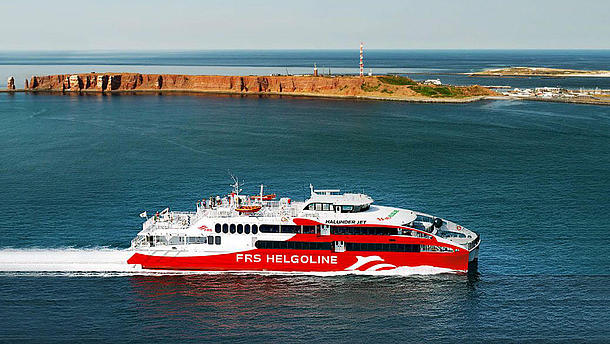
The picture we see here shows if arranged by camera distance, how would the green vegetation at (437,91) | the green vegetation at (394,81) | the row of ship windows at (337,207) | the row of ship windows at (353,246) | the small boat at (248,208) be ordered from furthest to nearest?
1. the green vegetation at (394,81)
2. the green vegetation at (437,91)
3. the small boat at (248,208)
4. the row of ship windows at (337,207)
5. the row of ship windows at (353,246)

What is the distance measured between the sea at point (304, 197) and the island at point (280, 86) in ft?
165

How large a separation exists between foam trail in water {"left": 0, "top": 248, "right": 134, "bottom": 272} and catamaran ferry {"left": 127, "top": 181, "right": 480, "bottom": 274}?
1488 mm

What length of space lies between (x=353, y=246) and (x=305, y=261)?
135 inches

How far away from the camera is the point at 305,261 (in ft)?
137

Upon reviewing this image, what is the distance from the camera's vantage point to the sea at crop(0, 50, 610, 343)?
35094 millimetres

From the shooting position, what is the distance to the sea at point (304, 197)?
35094 mm

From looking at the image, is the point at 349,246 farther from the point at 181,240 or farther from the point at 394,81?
the point at 394,81

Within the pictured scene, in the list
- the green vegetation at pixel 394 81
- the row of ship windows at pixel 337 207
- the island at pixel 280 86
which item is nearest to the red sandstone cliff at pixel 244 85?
the island at pixel 280 86

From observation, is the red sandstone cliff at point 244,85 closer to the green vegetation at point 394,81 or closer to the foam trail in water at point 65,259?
the green vegetation at point 394,81

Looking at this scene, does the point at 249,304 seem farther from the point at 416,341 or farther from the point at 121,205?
the point at 121,205

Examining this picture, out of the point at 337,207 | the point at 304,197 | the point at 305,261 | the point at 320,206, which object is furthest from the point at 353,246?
the point at 304,197

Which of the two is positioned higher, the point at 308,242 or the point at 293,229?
the point at 293,229

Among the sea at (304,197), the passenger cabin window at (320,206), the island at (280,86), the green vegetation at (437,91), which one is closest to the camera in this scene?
the sea at (304,197)

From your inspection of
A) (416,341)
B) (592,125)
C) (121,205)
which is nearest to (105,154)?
(121,205)
